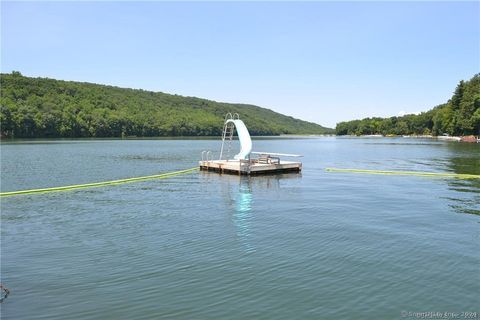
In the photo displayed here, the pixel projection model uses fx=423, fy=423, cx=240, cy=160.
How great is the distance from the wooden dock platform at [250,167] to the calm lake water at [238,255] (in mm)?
9205

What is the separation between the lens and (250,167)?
31828mm

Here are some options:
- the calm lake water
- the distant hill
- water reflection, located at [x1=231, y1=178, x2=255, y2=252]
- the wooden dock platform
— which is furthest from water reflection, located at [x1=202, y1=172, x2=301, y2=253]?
the distant hill

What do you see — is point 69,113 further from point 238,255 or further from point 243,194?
point 238,255

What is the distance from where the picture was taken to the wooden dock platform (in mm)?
31906

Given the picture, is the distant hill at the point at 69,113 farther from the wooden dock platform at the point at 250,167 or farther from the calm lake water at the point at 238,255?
the calm lake water at the point at 238,255

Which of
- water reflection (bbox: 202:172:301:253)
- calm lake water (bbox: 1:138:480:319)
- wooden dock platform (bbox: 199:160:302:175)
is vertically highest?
wooden dock platform (bbox: 199:160:302:175)

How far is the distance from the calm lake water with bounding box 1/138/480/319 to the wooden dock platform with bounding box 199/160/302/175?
9.20m

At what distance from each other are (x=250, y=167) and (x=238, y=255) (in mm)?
20120

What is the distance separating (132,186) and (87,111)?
460 ft

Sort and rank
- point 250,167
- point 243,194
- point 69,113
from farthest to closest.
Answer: point 69,113, point 250,167, point 243,194

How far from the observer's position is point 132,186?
87.8ft

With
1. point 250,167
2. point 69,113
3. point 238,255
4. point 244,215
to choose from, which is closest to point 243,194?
point 244,215

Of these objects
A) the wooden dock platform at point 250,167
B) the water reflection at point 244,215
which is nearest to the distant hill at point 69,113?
the wooden dock platform at point 250,167

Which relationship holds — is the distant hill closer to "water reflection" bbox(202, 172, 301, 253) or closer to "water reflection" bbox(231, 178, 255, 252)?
"water reflection" bbox(202, 172, 301, 253)
